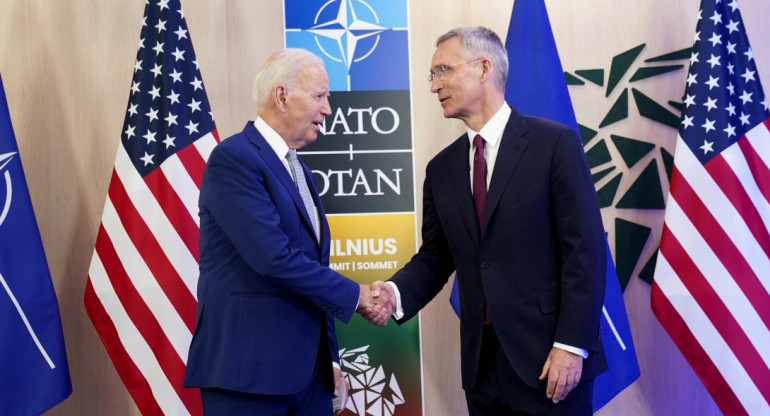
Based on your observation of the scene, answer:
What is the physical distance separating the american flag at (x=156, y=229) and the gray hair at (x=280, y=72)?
1.06 metres

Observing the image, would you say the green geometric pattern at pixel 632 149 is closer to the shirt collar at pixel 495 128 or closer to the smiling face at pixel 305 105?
the shirt collar at pixel 495 128

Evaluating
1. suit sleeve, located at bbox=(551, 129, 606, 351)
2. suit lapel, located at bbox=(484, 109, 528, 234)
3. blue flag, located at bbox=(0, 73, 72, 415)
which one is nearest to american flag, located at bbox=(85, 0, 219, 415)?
blue flag, located at bbox=(0, 73, 72, 415)

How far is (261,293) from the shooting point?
2105 millimetres

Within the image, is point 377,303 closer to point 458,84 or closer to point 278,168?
point 278,168

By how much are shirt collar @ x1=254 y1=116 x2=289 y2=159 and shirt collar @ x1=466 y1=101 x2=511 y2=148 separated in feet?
2.20

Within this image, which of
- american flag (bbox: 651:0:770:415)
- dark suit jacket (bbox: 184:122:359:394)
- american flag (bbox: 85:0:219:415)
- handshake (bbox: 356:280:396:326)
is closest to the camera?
dark suit jacket (bbox: 184:122:359:394)

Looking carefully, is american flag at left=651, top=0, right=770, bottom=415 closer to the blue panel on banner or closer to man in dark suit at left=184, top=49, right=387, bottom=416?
the blue panel on banner

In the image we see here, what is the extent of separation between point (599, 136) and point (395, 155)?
110cm

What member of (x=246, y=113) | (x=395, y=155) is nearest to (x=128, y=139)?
(x=246, y=113)

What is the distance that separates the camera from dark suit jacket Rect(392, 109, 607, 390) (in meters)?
2.11

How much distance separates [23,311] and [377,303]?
165 centimetres

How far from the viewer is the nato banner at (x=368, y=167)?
366 centimetres

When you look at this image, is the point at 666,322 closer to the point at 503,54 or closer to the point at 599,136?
the point at 599,136

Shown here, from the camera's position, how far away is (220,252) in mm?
2158
